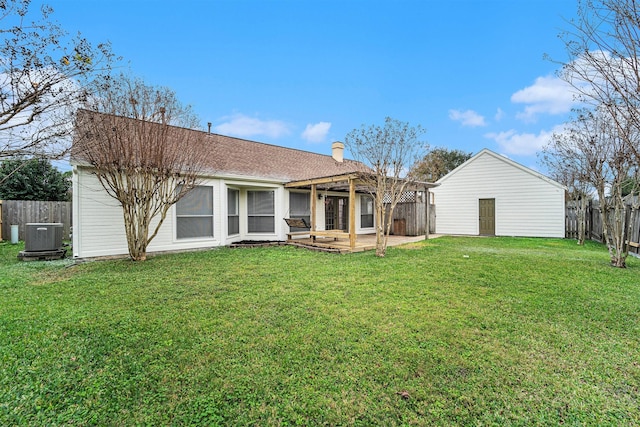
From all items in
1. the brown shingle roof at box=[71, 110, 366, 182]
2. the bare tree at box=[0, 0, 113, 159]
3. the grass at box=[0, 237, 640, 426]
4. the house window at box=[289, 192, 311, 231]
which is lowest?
the grass at box=[0, 237, 640, 426]

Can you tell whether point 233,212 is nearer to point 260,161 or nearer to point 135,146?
point 260,161

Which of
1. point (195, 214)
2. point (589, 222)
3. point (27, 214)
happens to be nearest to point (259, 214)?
point (195, 214)

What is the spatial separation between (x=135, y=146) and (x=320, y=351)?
21.8ft

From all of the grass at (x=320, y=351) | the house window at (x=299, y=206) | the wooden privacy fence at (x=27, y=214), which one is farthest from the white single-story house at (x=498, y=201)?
the wooden privacy fence at (x=27, y=214)

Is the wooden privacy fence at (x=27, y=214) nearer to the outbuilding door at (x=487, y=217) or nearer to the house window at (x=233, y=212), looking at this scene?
the house window at (x=233, y=212)

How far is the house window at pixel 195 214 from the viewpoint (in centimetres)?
897

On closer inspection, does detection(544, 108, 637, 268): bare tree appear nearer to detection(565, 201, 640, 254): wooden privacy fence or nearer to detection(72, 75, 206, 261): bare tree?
detection(565, 201, 640, 254): wooden privacy fence

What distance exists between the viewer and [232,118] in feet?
51.0

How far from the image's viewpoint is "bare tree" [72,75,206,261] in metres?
6.53

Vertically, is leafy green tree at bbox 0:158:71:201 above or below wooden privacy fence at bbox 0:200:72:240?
above

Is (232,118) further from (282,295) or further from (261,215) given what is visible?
(282,295)

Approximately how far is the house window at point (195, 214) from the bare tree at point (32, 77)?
641cm

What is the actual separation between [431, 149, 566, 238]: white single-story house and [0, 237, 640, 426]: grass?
955 cm

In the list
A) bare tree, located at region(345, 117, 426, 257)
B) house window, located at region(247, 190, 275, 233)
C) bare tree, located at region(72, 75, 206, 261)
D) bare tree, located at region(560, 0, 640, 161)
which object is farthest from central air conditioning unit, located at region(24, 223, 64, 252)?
bare tree, located at region(560, 0, 640, 161)
